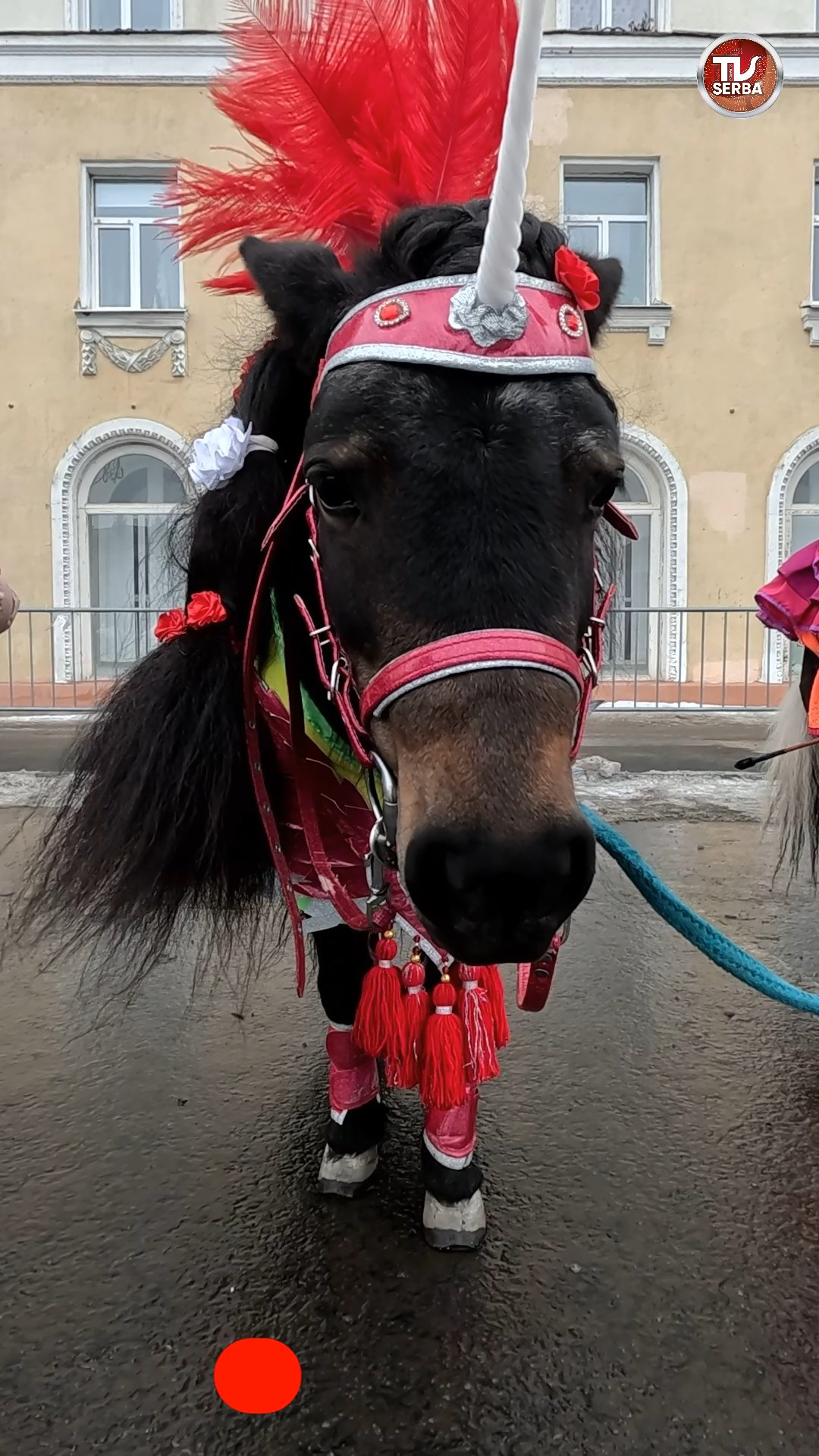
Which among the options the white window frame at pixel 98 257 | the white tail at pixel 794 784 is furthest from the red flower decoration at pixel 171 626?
the white window frame at pixel 98 257

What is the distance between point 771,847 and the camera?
448 cm

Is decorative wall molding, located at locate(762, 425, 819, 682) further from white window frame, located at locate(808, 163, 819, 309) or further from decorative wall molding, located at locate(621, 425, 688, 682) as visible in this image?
white window frame, located at locate(808, 163, 819, 309)

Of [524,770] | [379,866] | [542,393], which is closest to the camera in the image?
[524,770]

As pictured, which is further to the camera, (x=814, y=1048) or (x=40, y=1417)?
(x=814, y=1048)

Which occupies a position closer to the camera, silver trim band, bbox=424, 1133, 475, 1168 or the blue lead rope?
the blue lead rope

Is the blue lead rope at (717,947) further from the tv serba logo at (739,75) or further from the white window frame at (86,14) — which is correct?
the white window frame at (86,14)

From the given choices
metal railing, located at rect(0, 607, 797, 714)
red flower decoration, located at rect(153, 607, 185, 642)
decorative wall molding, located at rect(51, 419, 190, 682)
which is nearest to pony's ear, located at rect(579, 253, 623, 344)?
A: red flower decoration, located at rect(153, 607, 185, 642)

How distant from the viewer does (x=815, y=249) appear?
1178 cm

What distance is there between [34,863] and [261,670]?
867 mm

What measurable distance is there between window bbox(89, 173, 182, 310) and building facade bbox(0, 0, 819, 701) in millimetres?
25

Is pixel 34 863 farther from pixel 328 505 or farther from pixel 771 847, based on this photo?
pixel 771 847

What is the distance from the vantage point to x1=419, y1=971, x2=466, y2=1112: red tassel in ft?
5.21

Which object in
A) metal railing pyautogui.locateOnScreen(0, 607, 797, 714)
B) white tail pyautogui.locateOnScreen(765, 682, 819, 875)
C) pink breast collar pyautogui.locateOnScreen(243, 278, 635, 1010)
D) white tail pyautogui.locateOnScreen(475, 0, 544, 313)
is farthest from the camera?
metal railing pyautogui.locateOnScreen(0, 607, 797, 714)

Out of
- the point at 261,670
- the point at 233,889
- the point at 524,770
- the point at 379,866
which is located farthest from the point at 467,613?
the point at 233,889
